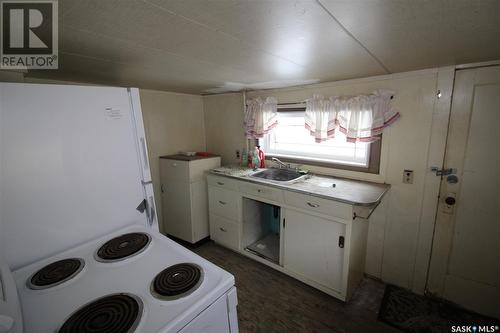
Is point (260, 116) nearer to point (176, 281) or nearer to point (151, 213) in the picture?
point (151, 213)

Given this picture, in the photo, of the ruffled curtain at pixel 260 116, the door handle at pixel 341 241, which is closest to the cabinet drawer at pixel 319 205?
the door handle at pixel 341 241

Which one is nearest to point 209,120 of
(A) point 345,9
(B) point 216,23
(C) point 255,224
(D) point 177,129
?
(D) point 177,129

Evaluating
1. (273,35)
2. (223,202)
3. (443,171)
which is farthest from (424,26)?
(223,202)

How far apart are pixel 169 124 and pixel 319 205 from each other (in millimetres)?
2136

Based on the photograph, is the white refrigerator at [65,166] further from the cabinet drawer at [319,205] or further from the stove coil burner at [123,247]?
the cabinet drawer at [319,205]

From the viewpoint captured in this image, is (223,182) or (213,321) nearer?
(213,321)

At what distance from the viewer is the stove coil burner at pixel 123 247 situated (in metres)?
0.97

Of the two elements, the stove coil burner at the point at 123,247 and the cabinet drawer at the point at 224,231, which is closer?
the stove coil burner at the point at 123,247

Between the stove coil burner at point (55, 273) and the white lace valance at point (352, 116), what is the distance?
2.06 meters

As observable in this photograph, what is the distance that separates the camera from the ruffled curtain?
2.57 metres

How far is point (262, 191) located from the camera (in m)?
2.15

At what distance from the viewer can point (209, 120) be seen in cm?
323

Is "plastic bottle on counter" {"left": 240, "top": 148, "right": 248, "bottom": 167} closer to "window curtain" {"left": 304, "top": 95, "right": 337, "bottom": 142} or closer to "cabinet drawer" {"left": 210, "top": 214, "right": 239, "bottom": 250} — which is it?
"cabinet drawer" {"left": 210, "top": 214, "right": 239, "bottom": 250}

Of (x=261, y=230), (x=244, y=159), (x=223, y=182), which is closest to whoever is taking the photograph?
(x=223, y=182)
